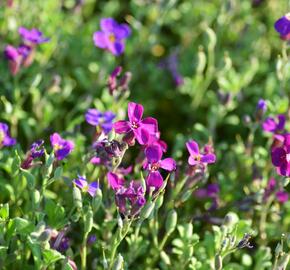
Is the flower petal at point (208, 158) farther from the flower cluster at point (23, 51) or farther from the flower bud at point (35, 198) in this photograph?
the flower cluster at point (23, 51)

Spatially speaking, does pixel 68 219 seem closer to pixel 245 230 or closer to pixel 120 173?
pixel 120 173

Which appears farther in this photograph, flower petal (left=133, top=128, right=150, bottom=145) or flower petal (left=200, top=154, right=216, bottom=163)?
flower petal (left=200, top=154, right=216, bottom=163)

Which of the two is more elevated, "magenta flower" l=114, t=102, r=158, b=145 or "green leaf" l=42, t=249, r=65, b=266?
"magenta flower" l=114, t=102, r=158, b=145

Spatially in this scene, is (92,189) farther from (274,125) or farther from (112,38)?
(112,38)

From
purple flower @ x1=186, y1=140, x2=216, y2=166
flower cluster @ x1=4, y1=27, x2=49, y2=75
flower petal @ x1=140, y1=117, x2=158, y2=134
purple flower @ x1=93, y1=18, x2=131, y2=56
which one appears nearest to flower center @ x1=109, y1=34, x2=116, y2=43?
purple flower @ x1=93, y1=18, x2=131, y2=56

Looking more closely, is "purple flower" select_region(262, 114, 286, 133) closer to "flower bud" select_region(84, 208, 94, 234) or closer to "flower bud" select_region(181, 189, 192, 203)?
"flower bud" select_region(181, 189, 192, 203)

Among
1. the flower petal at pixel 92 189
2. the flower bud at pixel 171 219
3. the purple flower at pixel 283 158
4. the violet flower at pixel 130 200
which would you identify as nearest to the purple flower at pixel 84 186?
the flower petal at pixel 92 189
